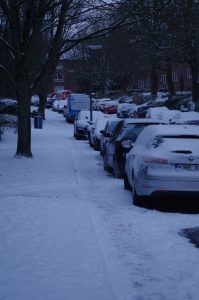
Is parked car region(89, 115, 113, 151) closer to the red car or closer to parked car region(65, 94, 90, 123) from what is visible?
parked car region(65, 94, 90, 123)

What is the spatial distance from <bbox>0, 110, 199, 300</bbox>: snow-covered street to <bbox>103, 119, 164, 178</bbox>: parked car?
2070 mm

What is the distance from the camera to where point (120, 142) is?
15.4 m

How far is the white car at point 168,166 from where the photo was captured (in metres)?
10.4

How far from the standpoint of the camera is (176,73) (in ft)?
290

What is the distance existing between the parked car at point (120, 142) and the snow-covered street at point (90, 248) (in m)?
2.07

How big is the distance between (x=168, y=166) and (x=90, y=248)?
11.0 feet

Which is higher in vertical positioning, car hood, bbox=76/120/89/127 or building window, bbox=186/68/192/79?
building window, bbox=186/68/192/79

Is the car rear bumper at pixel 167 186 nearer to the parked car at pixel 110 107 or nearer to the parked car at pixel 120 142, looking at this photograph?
the parked car at pixel 120 142

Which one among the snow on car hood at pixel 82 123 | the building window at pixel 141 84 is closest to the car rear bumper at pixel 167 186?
the snow on car hood at pixel 82 123

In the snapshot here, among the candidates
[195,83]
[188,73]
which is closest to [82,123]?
[195,83]

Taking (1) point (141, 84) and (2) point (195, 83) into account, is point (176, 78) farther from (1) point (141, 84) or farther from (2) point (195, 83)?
(2) point (195, 83)

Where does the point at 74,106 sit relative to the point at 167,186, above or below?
above

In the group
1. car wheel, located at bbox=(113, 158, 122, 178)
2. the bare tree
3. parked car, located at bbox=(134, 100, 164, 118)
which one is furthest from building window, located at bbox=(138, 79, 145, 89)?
car wheel, located at bbox=(113, 158, 122, 178)

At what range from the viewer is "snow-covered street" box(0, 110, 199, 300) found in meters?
5.86
